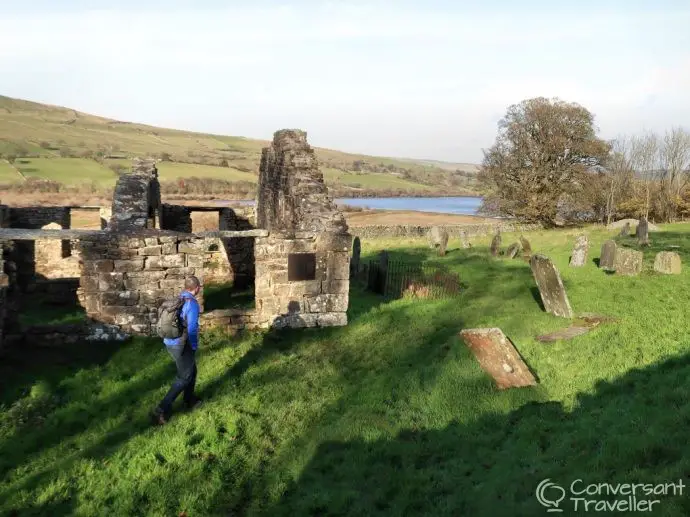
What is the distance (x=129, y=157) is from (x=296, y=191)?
244ft

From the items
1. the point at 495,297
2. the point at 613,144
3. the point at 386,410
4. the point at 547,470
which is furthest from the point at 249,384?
the point at 613,144

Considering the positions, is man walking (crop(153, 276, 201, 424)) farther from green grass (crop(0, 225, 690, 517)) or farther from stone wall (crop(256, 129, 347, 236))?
stone wall (crop(256, 129, 347, 236))

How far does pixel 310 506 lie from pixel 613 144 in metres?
39.9

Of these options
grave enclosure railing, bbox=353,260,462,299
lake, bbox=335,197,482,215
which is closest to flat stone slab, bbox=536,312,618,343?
grave enclosure railing, bbox=353,260,462,299

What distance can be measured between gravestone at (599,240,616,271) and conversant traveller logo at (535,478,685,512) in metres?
10.9

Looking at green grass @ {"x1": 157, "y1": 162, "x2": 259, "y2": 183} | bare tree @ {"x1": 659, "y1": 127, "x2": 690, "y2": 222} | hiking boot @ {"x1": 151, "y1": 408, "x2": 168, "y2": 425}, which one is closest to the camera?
hiking boot @ {"x1": 151, "y1": 408, "x2": 168, "y2": 425}

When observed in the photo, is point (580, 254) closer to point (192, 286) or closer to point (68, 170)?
point (192, 286)

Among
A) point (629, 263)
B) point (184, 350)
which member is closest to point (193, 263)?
point (184, 350)

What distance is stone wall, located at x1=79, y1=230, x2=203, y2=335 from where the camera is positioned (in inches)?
390

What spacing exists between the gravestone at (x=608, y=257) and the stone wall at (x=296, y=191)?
793cm

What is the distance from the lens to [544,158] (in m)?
35.3

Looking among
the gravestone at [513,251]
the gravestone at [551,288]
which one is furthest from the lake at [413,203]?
the gravestone at [551,288]

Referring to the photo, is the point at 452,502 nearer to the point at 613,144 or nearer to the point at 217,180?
the point at 613,144

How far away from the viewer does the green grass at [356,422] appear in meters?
5.44
